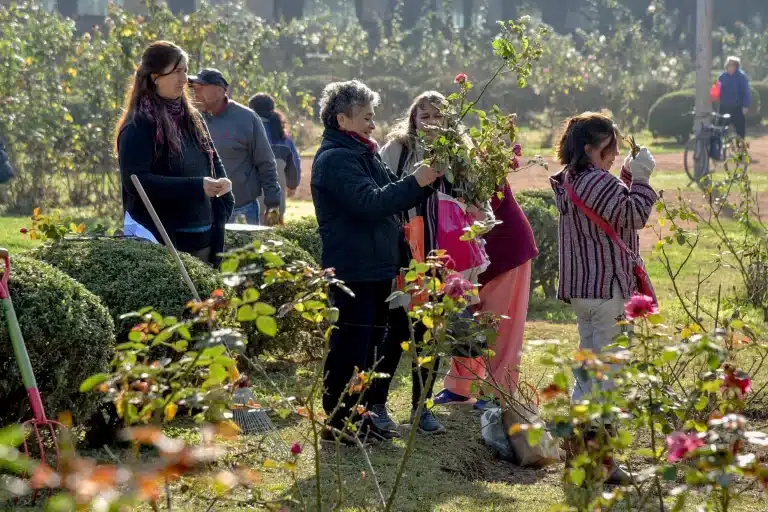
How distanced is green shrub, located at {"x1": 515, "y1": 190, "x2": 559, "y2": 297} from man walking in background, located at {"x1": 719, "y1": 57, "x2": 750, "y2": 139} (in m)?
12.6

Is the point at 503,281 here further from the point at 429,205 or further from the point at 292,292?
the point at 292,292

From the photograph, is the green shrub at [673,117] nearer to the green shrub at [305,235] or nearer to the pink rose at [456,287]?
the green shrub at [305,235]

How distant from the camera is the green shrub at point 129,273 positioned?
568 centimetres

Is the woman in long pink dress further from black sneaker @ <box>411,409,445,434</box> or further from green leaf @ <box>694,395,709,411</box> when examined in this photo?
green leaf @ <box>694,395,709,411</box>

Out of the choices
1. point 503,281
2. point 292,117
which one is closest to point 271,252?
point 503,281

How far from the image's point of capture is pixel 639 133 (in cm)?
3078

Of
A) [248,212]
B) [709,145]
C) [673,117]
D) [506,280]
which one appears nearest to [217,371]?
[506,280]

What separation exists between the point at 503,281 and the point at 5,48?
35.8 ft

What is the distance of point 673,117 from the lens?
2831 centimetres

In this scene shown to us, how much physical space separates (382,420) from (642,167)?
5.24 ft

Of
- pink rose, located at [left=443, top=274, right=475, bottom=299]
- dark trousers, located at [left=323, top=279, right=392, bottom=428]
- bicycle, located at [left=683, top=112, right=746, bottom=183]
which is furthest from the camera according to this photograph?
bicycle, located at [left=683, top=112, right=746, bottom=183]

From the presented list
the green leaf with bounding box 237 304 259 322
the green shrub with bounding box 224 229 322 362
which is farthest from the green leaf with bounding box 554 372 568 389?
the green shrub with bounding box 224 229 322 362

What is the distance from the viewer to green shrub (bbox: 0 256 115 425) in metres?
4.87

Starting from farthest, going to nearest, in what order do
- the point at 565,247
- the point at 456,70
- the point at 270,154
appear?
the point at 456,70 → the point at 270,154 → the point at 565,247
